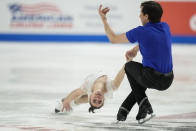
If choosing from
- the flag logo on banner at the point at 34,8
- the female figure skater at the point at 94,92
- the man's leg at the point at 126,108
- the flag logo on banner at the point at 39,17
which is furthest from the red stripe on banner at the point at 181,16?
the man's leg at the point at 126,108

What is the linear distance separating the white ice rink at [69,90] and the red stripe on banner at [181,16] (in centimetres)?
106

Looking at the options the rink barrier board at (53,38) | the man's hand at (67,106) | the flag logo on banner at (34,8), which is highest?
the flag logo on banner at (34,8)

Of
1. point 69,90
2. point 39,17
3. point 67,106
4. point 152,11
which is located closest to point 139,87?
point 152,11

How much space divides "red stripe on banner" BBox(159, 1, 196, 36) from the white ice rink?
41.7 inches

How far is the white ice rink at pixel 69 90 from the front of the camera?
12.5ft

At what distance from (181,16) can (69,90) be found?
279 inches

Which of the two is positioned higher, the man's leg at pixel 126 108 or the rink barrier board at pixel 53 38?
the rink barrier board at pixel 53 38

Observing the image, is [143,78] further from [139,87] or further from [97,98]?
[97,98]

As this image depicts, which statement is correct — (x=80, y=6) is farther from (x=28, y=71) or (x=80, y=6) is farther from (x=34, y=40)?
(x=28, y=71)

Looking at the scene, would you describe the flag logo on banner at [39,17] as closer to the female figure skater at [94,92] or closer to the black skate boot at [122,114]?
the female figure skater at [94,92]

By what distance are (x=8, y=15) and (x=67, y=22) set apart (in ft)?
5.50

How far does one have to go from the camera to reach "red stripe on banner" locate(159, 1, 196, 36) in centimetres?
1216

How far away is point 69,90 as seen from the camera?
5.84 metres

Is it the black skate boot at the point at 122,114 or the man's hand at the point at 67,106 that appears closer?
the black skate boot at the point at 122,114
